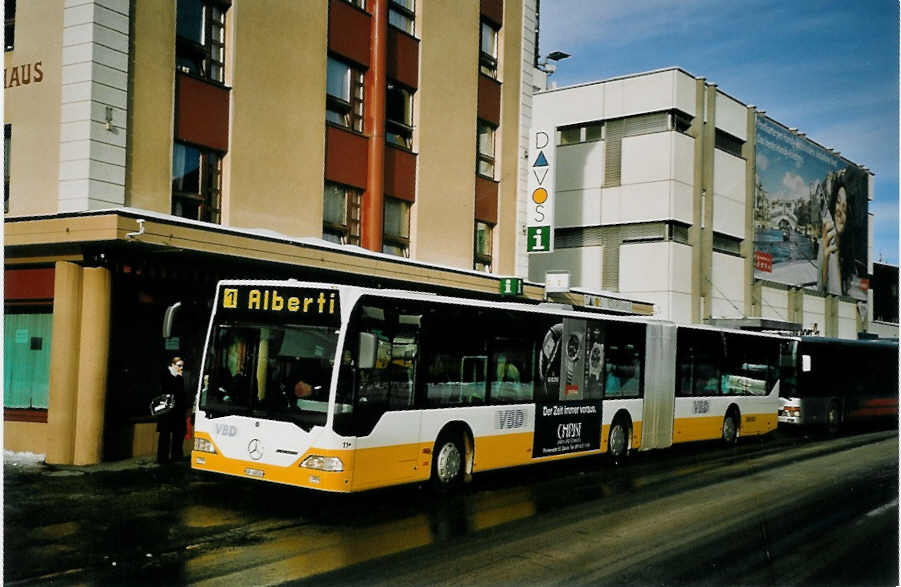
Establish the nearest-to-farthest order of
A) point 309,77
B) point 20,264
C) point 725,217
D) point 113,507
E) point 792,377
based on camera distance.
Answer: point 113,507
point 20,264
point 309,77
point 792,377
point 725,217

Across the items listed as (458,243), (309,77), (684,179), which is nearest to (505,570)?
(309,77)

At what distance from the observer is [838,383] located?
2702cm

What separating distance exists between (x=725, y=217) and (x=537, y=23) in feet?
40.8

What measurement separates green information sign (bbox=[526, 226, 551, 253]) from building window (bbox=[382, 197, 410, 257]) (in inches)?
173

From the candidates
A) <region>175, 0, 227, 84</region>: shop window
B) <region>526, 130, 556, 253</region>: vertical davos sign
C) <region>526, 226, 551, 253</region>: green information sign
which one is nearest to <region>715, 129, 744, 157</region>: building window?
<region>526, 130, 556, 253</region>: vertical davos sign

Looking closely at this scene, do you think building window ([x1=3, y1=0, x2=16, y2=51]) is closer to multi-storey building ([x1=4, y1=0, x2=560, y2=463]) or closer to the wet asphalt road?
multi-storey building ([x1=4, y1=0, x2=560, y2=463])

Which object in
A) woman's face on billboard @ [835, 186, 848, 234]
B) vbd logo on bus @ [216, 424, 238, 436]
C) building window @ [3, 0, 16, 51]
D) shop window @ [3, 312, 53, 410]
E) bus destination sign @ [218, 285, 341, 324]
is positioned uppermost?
building window @ [3, 0, 16, 51]

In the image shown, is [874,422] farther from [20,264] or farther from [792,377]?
[20,264]

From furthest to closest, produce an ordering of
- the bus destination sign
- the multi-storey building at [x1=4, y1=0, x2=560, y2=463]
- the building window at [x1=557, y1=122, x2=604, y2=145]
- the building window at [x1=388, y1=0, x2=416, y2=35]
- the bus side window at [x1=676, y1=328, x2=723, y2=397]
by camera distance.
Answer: the building window at [x1=557, y1=122, x2=604, y2=145]
the building window at [x1=388, y1=0, x2=416, y2=35]
the bus side window at [x1=676, y1=328, x2=723, y2=397]
the multi-storey building at [x1=4, y1=0, x2=560, y2=463]
the bus destination sign

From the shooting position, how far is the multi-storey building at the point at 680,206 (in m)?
33.1

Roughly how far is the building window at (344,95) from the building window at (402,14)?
6.06 ft

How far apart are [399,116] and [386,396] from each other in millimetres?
11773

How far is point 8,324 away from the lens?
600 inches

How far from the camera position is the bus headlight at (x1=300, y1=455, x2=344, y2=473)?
10.7 metres
